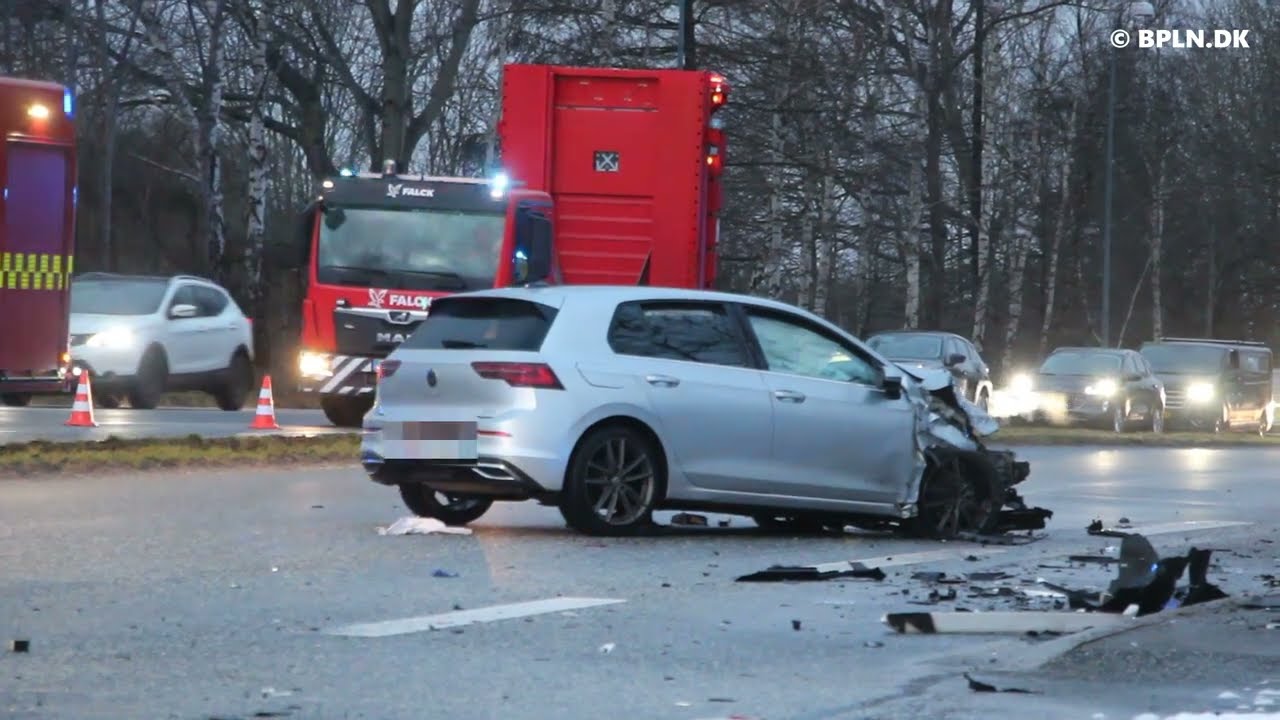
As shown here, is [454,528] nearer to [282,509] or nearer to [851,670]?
[282,509]

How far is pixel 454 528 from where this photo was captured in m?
13.4

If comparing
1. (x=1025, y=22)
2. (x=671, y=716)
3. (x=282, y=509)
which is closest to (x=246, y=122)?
(x=1025, y=22)

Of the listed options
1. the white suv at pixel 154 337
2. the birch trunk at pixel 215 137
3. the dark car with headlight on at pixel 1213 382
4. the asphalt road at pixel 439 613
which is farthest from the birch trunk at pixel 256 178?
the asphalt road at pixel 439 613

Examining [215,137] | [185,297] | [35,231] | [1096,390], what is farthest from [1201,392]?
[35,231]

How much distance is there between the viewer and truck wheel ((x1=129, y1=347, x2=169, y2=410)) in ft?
88.0

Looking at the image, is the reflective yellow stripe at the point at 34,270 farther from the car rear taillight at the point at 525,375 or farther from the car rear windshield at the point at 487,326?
the car rear taillight at the point at 525,375

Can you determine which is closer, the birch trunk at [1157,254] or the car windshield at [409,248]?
the car windshield at [409,248]

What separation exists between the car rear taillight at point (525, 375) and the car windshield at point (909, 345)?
22.8m

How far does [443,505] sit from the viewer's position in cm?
1414

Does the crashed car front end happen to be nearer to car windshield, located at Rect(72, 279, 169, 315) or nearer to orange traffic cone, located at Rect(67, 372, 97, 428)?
orange traffic cone, located at Rect(67, 372, 97, 428)

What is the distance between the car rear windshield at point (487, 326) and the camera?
13.1 metres

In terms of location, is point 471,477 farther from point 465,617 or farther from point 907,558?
point 465,617

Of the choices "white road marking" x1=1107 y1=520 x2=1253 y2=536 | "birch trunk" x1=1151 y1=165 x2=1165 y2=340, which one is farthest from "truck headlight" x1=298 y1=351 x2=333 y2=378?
"birch trunk" x1=1151 y1=165 x2=1165 y2=340

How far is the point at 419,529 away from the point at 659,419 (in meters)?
1.57
